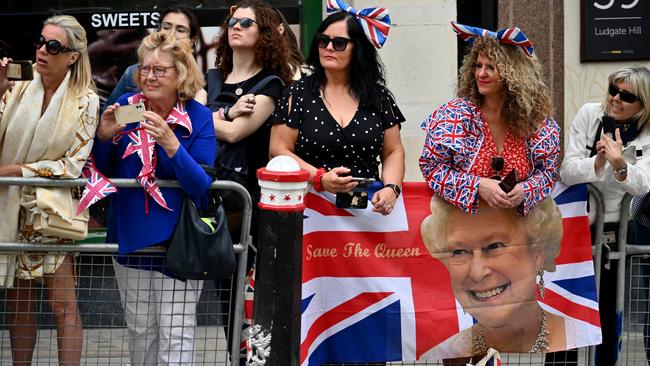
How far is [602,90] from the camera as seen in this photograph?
991cm

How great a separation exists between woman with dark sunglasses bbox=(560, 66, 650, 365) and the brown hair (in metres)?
1.58

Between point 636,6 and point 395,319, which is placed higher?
point 636,6

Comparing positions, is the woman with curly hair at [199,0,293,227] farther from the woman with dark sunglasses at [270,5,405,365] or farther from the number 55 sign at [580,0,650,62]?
the number 55 sign at [580,0,650,62]

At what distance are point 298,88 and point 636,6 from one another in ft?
14.5

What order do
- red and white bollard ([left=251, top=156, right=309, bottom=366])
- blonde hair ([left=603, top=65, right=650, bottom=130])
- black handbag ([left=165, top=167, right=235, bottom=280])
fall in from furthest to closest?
blonde hair ([left=603, top=65, right=650, bottom=130]), black handbag ([left=165, top=167, right=235, bottom=280]), red and white bollard ([left=251, top=156, right=309, bottom=366])

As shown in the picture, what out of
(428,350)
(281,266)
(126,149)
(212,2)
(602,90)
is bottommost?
(428,350)

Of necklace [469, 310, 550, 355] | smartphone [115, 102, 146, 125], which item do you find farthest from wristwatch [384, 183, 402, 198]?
smartphone [115, 102, 146, 125]

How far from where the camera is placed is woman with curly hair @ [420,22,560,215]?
615cm

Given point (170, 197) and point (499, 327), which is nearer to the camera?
point (170, 197)

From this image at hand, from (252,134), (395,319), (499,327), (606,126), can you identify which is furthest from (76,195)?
(606,126)

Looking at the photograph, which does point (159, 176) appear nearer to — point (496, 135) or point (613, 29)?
point (496, 135)

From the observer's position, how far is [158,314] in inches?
235

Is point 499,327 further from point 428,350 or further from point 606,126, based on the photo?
point 606,126

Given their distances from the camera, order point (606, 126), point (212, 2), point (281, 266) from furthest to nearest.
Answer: point (212, 2) → point (606, 126) → point (281, 266)
